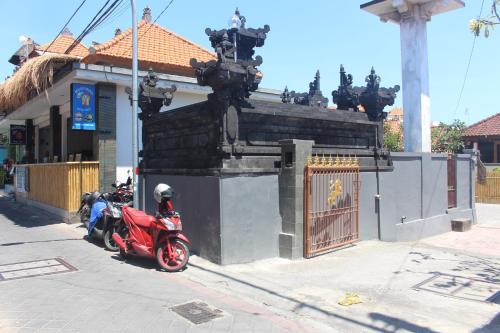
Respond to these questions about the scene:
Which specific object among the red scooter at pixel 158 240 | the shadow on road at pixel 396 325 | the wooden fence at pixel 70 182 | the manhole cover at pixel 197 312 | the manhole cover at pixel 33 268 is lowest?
the shadow on road at pixel 396 325

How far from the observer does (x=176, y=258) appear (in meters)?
7.48

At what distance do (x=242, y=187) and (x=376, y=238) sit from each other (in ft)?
14.0

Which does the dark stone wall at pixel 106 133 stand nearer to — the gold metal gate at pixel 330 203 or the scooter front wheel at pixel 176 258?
the scooter front wheel at pixel 176 258

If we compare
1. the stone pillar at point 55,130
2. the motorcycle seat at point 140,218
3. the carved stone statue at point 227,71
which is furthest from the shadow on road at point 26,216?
the carved stone statue at point 227,71

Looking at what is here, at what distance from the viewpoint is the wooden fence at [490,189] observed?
24062 mm

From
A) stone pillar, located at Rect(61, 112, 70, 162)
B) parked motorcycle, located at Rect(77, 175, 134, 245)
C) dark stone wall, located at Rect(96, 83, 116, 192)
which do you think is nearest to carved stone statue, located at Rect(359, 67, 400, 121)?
parked motorcycle, located at Rect(77, 175, 134, 245)

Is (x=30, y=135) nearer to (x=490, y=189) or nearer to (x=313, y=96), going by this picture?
(x=313, y=96)

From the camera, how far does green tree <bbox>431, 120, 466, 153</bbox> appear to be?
29906mm

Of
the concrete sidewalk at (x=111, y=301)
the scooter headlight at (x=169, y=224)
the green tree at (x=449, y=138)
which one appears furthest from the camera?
the green tree at (x=449, y=138)

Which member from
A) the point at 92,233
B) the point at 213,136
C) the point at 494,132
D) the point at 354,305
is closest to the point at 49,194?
the point at 92,233

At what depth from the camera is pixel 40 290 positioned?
6145 millimetres

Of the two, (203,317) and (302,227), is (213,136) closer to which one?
(302,227)

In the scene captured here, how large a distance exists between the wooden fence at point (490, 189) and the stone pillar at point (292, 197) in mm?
19035

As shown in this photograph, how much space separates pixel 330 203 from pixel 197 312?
4.32 m
